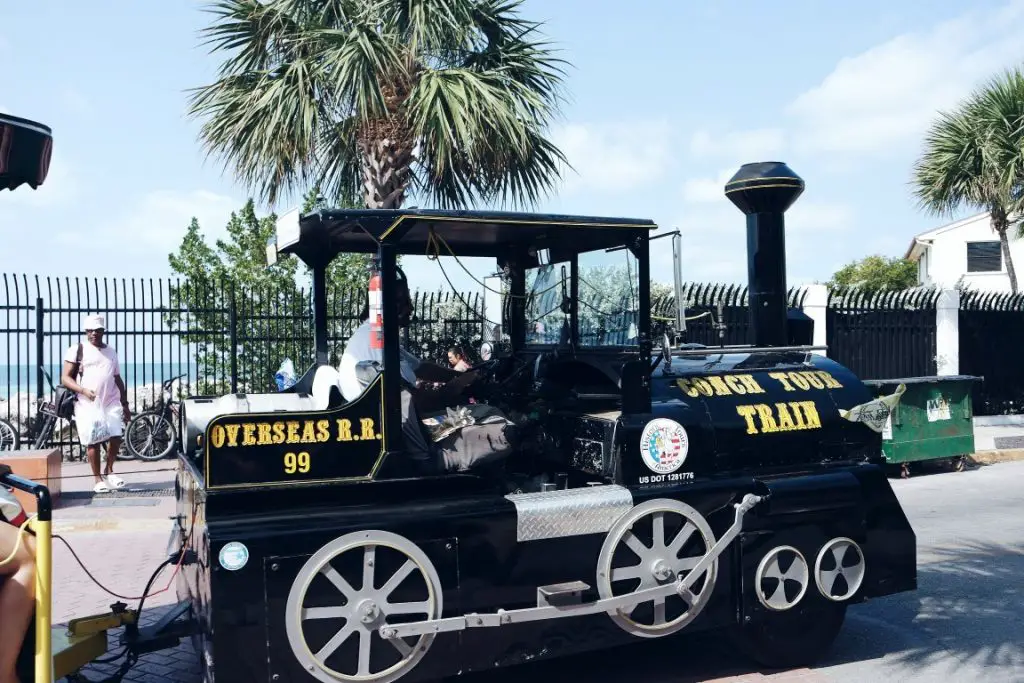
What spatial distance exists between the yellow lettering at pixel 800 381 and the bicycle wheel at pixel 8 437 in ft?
34.2

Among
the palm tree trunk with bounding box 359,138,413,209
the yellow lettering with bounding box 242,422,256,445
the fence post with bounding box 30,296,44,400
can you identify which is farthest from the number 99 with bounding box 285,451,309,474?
the fence post with bounding box 30,296,44,400

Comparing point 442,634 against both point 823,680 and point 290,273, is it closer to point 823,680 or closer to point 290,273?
point 823,680

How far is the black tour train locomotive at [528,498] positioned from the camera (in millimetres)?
3838

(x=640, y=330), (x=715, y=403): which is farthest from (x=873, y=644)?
(x=640, y=330)

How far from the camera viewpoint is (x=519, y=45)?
1259 centimetres

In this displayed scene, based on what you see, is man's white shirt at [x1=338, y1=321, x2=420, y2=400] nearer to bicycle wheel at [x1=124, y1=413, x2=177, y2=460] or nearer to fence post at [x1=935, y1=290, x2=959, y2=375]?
bicycle wheel at [x1=124, y1=413, x2=177, y2=460]

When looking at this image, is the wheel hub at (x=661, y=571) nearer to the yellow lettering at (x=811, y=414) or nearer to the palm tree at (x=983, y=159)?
the yellow lettering at (x=811, y=414)

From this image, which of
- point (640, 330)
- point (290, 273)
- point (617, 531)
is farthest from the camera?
point (290, 273)

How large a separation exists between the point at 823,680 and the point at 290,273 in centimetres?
1256

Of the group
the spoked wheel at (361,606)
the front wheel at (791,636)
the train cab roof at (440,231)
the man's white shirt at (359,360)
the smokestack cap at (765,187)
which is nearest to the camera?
the spoked wheel at (361,606)

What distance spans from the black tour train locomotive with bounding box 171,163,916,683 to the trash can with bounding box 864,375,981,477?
6.52m

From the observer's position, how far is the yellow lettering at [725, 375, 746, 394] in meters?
5.02

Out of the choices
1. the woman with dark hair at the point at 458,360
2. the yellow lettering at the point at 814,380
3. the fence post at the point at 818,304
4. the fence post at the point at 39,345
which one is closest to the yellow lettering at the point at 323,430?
the woman with dark hair at the point at 458,360

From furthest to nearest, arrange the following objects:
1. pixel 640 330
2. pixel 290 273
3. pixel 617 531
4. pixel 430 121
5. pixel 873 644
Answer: pixel 290 273 → pixel 430 121 → pixel 873 644 → pixel 640 330 → pixel 617 531
